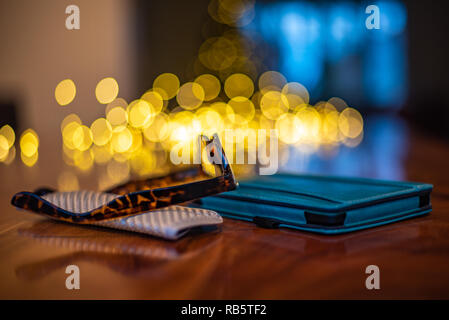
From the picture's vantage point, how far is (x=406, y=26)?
21.1 feet

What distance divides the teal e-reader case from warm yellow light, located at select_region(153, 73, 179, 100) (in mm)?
5454

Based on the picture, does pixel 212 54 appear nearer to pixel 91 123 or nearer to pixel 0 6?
pixel 91 123

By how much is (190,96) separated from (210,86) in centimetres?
28

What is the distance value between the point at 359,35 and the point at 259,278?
23.2 ft

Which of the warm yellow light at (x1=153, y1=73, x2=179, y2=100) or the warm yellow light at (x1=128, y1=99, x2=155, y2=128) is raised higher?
the warm yellow light at (x1=153, y1=73, x2=179, y2=100)

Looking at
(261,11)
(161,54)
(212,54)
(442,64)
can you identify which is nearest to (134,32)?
(161,54)

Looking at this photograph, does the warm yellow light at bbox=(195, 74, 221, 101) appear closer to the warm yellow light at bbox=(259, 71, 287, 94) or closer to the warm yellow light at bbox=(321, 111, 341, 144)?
the warm yellow light at bbox=(259, 71, 287, 94)

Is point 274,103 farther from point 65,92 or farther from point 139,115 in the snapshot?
point 65,92

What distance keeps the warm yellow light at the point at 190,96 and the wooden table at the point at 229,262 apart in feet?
16.9

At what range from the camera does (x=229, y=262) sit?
350mm

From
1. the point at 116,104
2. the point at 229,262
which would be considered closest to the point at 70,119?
the point at 116,104

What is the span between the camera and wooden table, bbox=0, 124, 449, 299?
287 millimetres

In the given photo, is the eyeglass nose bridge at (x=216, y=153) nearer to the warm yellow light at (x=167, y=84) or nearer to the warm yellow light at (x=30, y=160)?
the warm yellow light at (x=30, y=160)

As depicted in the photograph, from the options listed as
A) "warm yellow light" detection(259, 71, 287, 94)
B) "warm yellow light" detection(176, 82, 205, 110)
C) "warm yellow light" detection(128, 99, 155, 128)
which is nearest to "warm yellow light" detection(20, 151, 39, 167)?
"warm yellow light" detection(128, 99, 155, 128)
